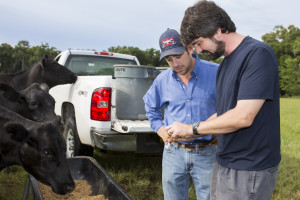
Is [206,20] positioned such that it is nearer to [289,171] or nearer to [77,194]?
[77,194]

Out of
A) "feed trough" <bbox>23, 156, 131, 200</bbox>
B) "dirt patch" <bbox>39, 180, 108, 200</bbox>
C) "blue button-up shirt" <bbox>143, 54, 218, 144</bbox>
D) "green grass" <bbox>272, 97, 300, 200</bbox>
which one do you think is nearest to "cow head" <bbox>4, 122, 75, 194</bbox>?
"feed trough" <bbox>23, 156, 131, 200</bbox>

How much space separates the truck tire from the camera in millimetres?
5652

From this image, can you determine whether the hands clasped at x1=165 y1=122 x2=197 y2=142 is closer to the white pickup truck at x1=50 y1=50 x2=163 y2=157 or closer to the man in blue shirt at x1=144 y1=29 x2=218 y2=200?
the man in blue shirt at x1=144 y1=29 x2=218 y2=200

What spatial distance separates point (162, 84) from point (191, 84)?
0.32m

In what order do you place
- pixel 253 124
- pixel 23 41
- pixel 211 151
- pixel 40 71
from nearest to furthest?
pixel 253 124 < pixel 211 151 < pixel 40 71 < pixel 23 41

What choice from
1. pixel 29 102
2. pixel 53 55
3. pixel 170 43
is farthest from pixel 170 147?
pixel 53 55

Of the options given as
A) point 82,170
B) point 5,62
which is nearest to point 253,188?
point 82,170

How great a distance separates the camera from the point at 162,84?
3.13m

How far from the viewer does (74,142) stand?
224 inches

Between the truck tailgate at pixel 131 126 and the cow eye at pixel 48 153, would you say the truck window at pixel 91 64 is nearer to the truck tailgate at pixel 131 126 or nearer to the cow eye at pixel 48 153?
the truck tailgate at pixel 131 126

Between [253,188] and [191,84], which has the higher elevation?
[191,84]

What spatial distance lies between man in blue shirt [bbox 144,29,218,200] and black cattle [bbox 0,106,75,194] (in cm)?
103

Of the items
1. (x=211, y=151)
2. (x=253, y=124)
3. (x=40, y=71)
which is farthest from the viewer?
(x=40, y=71)

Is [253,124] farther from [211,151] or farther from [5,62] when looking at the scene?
[5,62]
